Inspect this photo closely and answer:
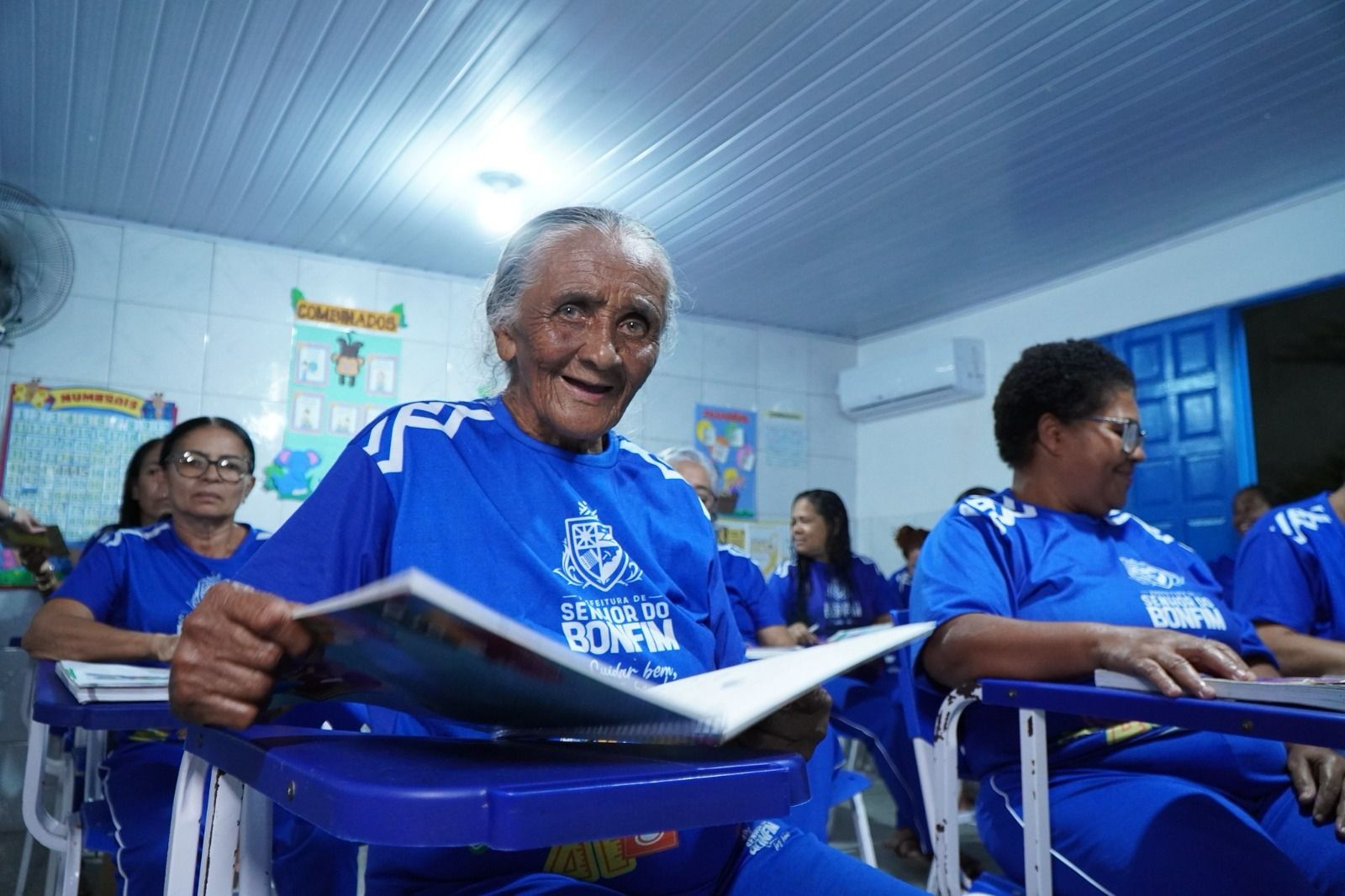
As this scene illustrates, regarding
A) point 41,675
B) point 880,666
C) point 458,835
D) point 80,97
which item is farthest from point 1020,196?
point 458,835

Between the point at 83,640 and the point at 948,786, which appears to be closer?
the point at 948,786

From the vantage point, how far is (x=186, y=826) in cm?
72

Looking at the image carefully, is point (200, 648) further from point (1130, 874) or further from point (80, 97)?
point (80, 97)

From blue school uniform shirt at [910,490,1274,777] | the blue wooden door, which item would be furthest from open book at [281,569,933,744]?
the blue wooden door

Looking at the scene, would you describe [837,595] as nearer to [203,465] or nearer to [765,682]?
[203,465]

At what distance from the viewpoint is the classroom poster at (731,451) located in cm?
584

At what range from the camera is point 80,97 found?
11.2 ft

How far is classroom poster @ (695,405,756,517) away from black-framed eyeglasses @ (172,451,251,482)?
3581 mm

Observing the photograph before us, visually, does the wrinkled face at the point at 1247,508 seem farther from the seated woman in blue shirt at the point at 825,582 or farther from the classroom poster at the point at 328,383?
the classroom poster at the point at 328,383

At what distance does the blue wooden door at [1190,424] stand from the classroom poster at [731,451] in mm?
2119

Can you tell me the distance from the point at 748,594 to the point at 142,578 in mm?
1976

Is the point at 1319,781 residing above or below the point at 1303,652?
below

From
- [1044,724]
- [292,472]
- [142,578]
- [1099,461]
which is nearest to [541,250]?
[1044,724]

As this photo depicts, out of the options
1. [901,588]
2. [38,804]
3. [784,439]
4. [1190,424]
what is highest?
[784,439]
